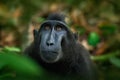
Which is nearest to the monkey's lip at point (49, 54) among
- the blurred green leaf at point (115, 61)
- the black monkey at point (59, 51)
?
the black monkey at point (59, 51)

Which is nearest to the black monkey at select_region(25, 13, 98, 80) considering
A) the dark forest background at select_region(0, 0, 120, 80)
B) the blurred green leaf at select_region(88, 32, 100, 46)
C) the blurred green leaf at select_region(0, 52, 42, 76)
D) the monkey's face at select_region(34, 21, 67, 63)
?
the monkey's face at select_region(34, 21, 67, 63)

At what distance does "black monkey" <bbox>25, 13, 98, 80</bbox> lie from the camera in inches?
130

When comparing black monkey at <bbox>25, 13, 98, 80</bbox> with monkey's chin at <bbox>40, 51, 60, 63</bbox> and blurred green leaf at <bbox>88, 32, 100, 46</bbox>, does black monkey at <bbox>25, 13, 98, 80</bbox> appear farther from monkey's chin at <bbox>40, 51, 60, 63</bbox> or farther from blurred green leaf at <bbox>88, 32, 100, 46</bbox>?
blurred green leaf at <bbox>88, 32, 100, 46</bbox>

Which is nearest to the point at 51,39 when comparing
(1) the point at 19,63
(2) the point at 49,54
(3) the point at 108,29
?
(2) the point at 49,54

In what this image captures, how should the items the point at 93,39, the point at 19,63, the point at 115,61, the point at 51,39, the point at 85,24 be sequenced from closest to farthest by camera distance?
the point at 19,63 < the point at 51,39 < the point at 115,61 < the point at 93,39 < the point at 85,24

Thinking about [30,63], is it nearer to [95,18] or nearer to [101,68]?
[101,68]

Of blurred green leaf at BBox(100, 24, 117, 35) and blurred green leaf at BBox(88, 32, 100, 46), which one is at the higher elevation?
blurred green leaf at BBox(100, 24, 117, 35)

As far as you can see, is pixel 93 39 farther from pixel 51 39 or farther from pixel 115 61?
pixel 51 39

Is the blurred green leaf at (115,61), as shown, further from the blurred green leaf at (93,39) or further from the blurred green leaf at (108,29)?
the blurred green leaf at (108,29)

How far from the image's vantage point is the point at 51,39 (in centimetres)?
323

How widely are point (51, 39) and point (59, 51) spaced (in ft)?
0.77

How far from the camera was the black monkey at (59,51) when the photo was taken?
3.31 metres

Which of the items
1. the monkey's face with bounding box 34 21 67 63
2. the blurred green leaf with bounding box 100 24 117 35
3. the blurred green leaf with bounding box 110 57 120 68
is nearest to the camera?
the monkey's face with bounding box 34 21 67 63

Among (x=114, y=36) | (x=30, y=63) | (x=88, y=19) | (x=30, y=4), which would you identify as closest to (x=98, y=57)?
(x=114, y=36)
